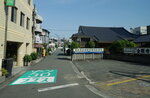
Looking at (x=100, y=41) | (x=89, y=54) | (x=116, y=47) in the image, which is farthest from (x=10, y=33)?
(x=100, y=41)

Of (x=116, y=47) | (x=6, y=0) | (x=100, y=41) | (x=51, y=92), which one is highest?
(x=6, y=0)

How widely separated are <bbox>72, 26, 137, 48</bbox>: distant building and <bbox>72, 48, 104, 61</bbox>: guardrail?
230 inches

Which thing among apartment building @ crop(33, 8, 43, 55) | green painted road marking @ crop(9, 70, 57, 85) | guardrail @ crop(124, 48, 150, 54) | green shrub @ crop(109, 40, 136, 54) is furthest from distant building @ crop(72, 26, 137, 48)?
green painted road marking @ crop(9, 70, 57, 85)

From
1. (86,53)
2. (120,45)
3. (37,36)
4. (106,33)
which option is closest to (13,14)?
(37,36)

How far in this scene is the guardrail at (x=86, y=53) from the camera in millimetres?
19344

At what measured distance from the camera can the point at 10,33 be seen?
9500 millimetres

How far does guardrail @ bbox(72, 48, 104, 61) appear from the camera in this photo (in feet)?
63.5

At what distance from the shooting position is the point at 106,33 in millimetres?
31203

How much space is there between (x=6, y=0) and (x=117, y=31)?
102ft

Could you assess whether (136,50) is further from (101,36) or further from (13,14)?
(13,14)

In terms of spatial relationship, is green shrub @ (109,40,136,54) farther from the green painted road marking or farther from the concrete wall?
the green painted road marking

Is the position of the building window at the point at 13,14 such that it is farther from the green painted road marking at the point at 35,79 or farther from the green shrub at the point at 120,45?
the green shrub at the point at 120,45

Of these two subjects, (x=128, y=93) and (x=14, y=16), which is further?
(x=14, y=16)

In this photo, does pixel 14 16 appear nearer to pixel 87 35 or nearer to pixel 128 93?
pixel 128 93
